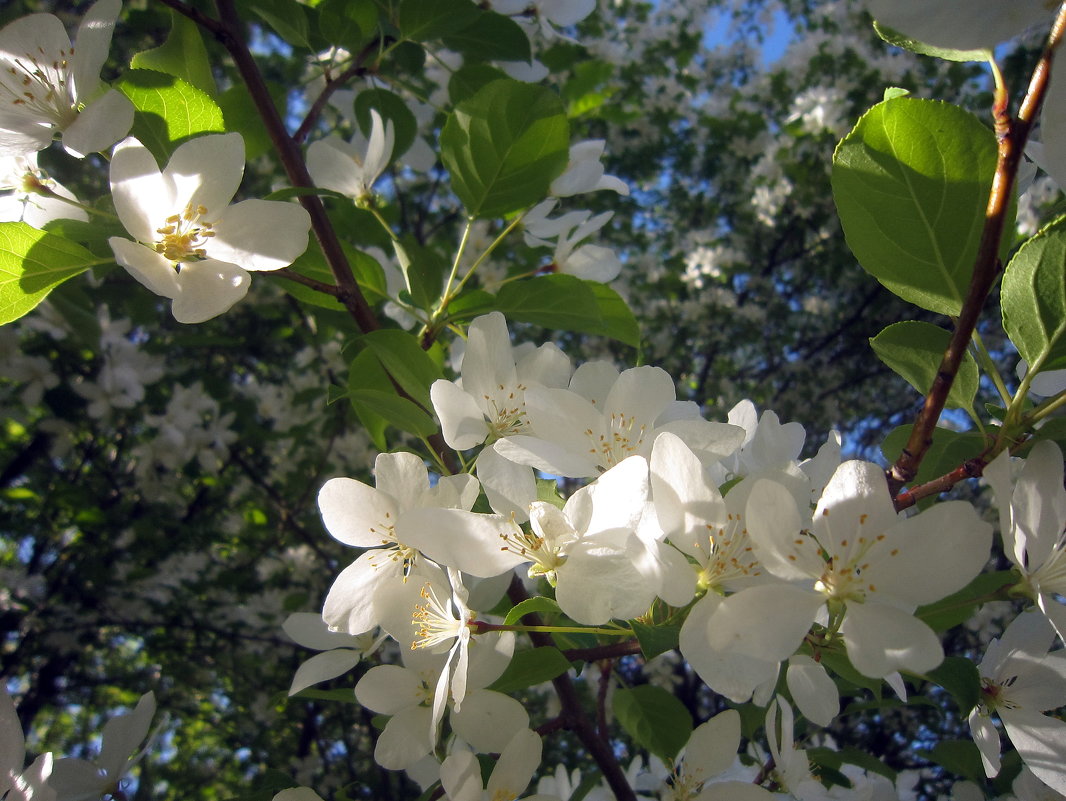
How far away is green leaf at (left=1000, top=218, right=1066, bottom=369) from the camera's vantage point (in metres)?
0.73

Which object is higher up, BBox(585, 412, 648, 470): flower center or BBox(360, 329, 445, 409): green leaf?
BBox(585, 412, 648, 470): flower center

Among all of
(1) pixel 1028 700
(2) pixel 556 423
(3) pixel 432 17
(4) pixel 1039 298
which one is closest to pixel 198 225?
(2) pixel 556 423

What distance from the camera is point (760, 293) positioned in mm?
4828

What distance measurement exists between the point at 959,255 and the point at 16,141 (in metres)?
1.15

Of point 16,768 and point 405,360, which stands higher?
point 405,360

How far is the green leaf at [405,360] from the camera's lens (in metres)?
1.06

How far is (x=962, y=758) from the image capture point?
1414 millimetres

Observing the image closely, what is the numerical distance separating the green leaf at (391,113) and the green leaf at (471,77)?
0.12 m

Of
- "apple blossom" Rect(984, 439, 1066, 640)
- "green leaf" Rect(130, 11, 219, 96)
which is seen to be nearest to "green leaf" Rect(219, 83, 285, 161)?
"green leaf" Rect(130, 11, 219, 96)

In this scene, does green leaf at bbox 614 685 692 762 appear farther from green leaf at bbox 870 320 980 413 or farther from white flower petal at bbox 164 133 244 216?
white flower petal at bbox 164 133 244 216

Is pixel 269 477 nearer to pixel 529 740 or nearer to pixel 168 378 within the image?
pixel 168 378

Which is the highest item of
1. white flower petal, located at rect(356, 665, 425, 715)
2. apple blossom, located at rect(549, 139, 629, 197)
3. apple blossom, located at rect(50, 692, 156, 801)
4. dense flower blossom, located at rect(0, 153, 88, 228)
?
apple blossom, located at rect(549, 139, 629, 197)

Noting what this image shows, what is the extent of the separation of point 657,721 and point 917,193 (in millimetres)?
902

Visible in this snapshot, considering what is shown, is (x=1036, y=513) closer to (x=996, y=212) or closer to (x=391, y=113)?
(x=996, y=212)
